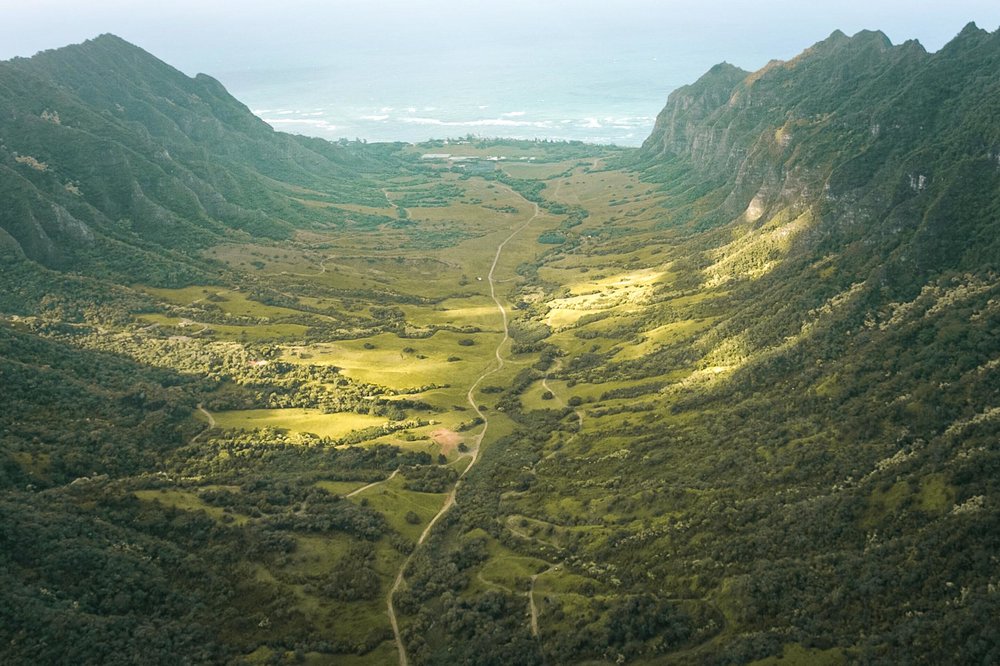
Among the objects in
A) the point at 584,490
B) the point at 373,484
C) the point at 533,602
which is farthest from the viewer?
the point at 373,484

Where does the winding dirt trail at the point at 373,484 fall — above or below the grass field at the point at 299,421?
below

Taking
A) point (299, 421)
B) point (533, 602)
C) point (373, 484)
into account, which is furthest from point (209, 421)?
point (533, 602)

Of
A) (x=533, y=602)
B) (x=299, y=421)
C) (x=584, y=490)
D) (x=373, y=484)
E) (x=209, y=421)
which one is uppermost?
(x=209, y=421)

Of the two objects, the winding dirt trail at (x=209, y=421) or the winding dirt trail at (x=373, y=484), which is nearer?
the winding dirt trail at (x=373, y=484)

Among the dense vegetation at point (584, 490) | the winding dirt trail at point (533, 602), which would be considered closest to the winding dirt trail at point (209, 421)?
the dense vegetation at point (584, 490)

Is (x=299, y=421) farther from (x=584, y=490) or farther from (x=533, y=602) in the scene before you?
(x=533, y=602)

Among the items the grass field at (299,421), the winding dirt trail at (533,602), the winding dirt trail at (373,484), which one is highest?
the grass field at (299,421)

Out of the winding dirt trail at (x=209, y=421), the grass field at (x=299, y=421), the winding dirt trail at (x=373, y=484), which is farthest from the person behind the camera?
the grass field at (x=299, y=421)

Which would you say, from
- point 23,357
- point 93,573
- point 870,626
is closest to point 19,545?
point 93,573

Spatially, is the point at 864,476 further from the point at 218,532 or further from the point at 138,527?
the point at 138,527

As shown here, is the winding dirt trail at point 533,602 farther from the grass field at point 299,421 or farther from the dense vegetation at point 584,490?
the grass field at point 299,421

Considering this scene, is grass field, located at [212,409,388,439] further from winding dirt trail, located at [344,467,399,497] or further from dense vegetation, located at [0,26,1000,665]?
winding dirt trail, located at [344,467,399,497]
